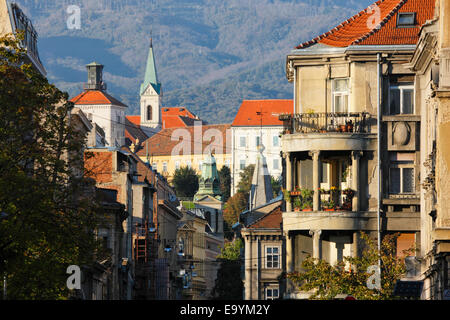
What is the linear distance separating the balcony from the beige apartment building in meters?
0.04

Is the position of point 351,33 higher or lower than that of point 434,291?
higher

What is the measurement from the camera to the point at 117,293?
82.5 meters

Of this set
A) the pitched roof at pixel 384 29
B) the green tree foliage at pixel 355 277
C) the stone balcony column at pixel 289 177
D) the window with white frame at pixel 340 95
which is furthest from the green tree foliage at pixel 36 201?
the pitched roof at pixel 384 29

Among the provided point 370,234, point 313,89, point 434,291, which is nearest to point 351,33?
point 313,89

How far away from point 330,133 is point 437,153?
16244mm

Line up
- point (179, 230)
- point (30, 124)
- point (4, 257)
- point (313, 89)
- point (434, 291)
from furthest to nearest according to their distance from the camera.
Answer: point (179, 230) → point (313, 89) → point (434, 291) → point (30, 124) → point (4, 257)

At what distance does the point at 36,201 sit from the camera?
38375mm

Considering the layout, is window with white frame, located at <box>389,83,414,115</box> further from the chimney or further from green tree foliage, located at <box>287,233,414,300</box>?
the chimney

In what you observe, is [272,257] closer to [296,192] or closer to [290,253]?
[290,253]

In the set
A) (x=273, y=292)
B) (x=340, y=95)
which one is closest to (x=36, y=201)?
(x=340, y=95)

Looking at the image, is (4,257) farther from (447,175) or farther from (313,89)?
(313,89)

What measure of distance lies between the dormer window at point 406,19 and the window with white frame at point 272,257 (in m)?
38.2
